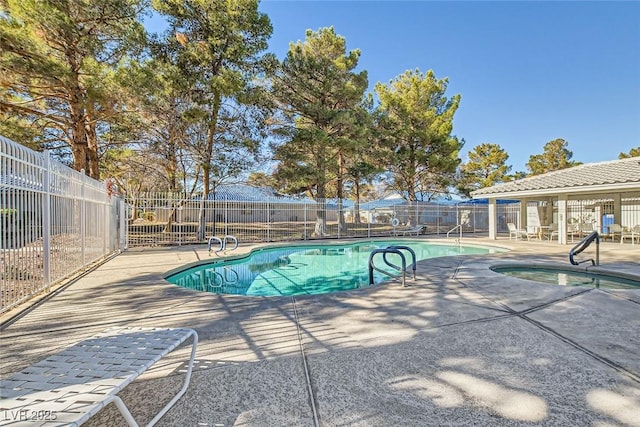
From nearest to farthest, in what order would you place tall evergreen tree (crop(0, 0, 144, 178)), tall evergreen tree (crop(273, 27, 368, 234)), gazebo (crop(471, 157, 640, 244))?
tall evergreen tree (crop(0, 0, 144, 178))
gazebo (crop(471, 157, 640, 244))
tall evergreen tree (crop(273, 27, 368, 234))

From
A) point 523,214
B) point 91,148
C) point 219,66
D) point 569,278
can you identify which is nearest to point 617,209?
point 523,214

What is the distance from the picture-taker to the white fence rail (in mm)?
3926

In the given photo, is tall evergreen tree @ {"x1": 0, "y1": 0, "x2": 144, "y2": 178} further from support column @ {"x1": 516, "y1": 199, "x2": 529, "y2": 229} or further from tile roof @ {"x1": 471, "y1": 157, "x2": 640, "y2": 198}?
support column @ {"x1": 516, "y1": 199, "x2": 529, "y2": 229}

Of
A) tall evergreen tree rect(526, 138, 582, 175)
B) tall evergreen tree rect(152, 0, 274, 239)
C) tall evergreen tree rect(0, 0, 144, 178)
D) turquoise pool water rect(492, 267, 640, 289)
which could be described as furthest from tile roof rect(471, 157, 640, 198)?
tall evergreen tree rect(526, 138, 582, 175)


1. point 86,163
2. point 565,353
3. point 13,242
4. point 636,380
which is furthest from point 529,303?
point 86,163

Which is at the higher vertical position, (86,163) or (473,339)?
(86,163)

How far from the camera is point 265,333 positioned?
3.38 m

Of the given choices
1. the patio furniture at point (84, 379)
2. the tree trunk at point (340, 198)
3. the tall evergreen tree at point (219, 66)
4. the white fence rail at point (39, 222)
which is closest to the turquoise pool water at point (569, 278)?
the patio furniture at point (84, 379)

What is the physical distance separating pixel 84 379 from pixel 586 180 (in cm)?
1629

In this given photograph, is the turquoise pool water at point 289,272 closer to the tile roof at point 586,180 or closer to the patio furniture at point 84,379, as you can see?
the tile roof at point 586,180

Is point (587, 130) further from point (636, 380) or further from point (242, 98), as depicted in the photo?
point (636, 380)

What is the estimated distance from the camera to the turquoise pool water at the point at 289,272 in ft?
24.0

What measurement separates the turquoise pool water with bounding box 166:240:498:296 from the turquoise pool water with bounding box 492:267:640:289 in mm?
3267

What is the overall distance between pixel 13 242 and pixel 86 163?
9.86 meters
